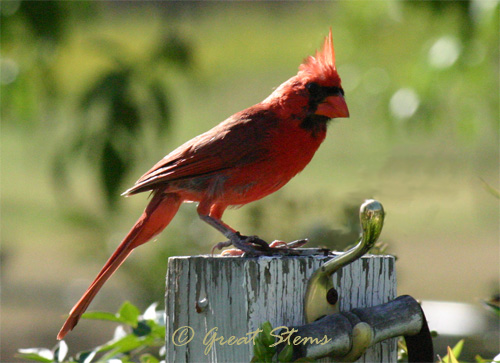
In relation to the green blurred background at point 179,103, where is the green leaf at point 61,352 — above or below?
below

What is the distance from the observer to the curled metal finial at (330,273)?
1342 mm

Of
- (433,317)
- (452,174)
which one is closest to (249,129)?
(433,317)

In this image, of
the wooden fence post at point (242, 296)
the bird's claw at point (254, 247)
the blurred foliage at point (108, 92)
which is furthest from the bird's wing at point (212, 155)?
the blurred foliage at point (108, 92)

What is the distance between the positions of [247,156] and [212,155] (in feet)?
0.33

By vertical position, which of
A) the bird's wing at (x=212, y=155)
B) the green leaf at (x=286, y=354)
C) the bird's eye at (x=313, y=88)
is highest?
the bird's eye at (x=313, y=88)

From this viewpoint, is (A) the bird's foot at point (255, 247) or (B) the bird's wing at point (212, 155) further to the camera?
(B) the bird's wing at point (212, 155)

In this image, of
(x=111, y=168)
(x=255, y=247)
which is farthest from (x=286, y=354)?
(x=111, y=168)

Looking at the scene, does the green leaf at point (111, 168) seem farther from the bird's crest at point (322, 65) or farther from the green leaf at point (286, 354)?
the green leaf at point (286, 354)

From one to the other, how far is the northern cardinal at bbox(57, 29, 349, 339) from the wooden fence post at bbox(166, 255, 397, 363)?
22.8 inches

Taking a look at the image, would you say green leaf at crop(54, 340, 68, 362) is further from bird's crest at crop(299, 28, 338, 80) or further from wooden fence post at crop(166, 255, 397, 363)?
bird's crest at crop(299, 28, 338, 80)

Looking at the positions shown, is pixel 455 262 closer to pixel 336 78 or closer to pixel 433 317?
pixel 433 317

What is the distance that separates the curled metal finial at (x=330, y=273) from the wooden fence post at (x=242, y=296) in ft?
0.05

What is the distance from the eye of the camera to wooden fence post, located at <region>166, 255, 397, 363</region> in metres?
1.41

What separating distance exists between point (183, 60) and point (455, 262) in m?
6.37
